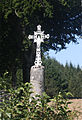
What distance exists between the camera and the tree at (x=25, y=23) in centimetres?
1780

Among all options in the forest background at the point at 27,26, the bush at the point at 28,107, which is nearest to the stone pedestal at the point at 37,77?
the bush at the point at 28,107

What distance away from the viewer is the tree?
1780cm

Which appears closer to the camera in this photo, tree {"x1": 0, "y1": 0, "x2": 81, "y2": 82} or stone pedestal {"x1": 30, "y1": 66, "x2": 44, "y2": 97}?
stone pedestal {"x1": 30, "y1": 66, "x2": 44, "y2": 97}

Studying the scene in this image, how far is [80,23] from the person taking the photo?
75.5 ft

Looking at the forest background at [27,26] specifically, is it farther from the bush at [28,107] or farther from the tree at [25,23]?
the bush at [28,107]

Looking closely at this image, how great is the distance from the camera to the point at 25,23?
18016 mm

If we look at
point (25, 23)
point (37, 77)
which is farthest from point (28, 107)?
point (25, 23)

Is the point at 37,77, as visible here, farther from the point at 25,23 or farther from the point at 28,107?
the point at 25,23

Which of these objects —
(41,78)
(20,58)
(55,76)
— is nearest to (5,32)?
(20,58)

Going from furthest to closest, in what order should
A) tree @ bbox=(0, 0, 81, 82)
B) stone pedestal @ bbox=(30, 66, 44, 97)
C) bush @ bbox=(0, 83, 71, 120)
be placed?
tree @ bbox=(0, 0, 81, 82)
stone pedestal @ bbox=(30, 66, 44, 97)
bush @ bbox=(0, 83, 71, 120)

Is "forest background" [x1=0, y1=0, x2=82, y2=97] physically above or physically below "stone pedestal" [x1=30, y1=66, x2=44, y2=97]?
above

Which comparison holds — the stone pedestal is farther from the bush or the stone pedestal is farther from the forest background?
the forest background

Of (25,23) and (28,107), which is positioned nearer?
(28,107)

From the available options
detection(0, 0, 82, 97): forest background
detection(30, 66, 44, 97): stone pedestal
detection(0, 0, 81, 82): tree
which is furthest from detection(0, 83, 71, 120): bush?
detection(0, 0, 81, 82): tree
